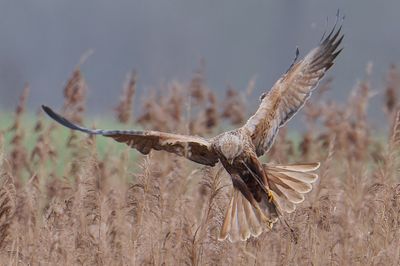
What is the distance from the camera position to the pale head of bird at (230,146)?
25.1 ft

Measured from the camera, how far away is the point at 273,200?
25.5ft

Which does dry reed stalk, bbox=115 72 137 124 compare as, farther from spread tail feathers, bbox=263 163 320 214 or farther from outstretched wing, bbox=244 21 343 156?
spread tail feathers, bbox=263 163 320 214

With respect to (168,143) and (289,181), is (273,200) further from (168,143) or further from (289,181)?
(168,143)

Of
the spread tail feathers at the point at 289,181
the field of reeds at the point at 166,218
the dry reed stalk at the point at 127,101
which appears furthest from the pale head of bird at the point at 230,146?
the dry reed stalk at the point at 127,101

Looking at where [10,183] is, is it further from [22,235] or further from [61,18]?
[61,18]

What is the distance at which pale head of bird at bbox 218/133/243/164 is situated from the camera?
25.1 ft

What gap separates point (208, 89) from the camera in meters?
11.7

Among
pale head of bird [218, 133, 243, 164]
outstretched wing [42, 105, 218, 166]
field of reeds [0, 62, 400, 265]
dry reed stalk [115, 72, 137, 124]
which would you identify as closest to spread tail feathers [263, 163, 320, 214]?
field of reeds [0, 62, 400, 265]

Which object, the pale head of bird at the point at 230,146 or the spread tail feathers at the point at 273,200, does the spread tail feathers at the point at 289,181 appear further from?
the pale head of bird at the point at 230,146

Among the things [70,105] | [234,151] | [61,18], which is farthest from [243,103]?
[61,18]

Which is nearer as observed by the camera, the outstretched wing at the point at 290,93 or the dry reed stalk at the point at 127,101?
the outstretched wing at the point at 290,93

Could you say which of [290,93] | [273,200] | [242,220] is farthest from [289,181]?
[290,93]

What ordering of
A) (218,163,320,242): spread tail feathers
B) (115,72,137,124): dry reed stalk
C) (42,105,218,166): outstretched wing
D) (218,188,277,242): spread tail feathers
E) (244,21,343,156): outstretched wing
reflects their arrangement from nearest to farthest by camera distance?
(218,188,277,242): spread tail feathers < (42,105,218,166): outstretched wing < (218,163,320,242): spread tail feathers < (244,21,343,156): outstretched wing < (115,72,137,124): dry reed stalk

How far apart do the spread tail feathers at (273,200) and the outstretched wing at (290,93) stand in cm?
25
